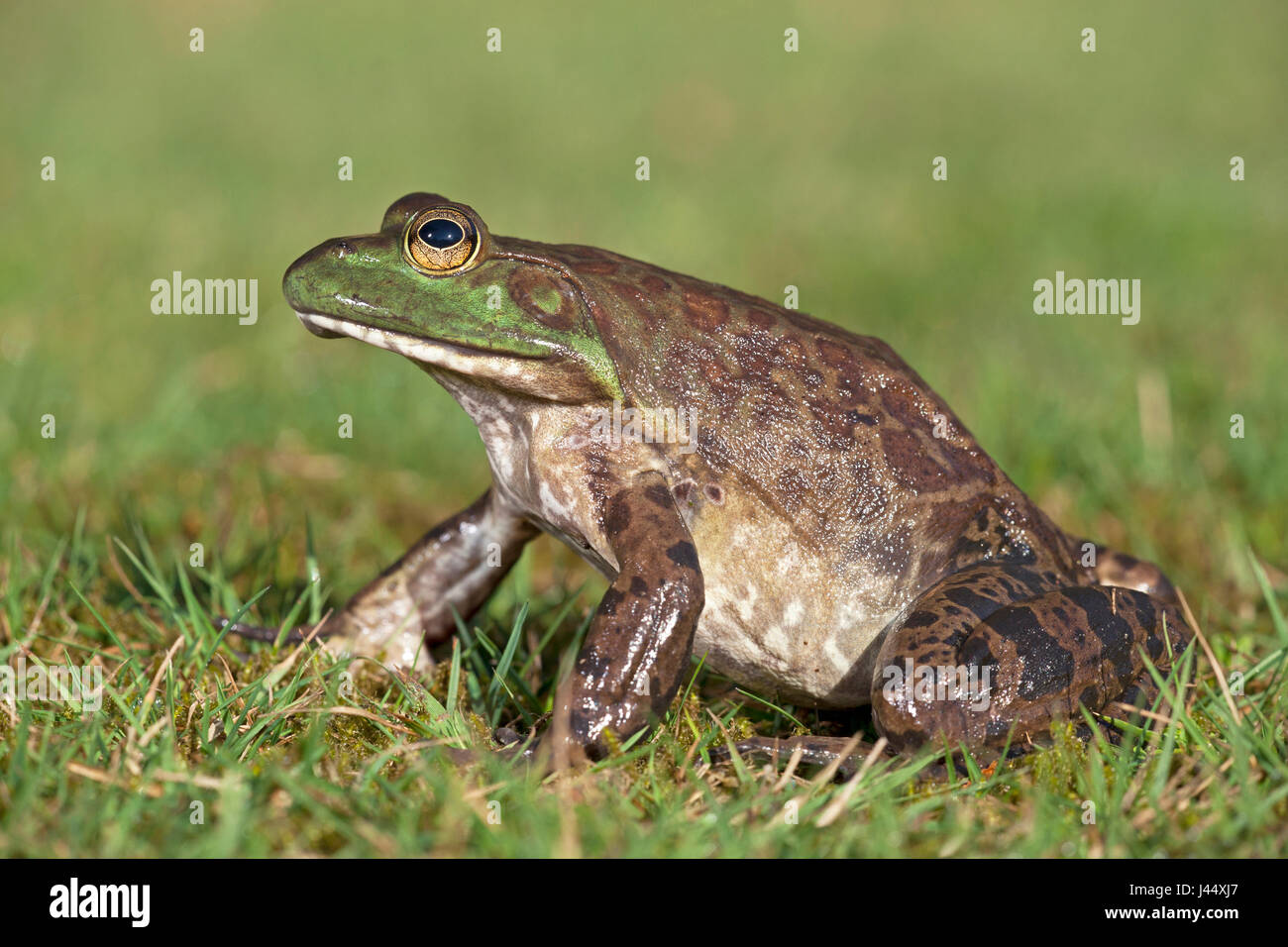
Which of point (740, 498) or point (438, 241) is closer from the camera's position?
point (438, 241)

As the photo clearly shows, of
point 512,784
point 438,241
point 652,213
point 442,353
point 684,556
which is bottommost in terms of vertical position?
point 512,784

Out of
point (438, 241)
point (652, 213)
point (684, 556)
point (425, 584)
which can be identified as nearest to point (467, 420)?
point (425, 584)

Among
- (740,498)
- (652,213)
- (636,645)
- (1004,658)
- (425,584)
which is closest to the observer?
(636,645)

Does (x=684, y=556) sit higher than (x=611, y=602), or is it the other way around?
(x=684, y=556)

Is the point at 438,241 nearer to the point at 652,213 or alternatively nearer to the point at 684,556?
the point at 684,556

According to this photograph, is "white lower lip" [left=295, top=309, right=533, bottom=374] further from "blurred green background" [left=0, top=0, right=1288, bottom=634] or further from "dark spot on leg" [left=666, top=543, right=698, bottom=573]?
"blurred green background" [left=0, top=0, right=1288, bottom=634]

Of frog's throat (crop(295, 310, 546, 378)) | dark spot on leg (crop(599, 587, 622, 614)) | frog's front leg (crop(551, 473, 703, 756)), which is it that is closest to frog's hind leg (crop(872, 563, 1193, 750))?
frog's front leg (crop(551, 473, 703, 756))

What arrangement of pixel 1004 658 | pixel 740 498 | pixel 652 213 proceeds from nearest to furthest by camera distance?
pixel 1004 658 < pixel 740 498 < pixel 652 213
